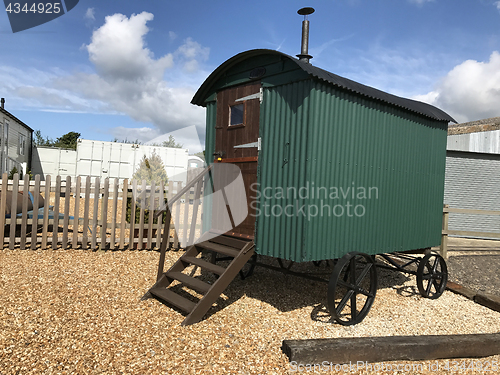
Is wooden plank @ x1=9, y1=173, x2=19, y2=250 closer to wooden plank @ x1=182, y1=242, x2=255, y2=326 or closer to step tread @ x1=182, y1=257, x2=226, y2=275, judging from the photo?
step tread @ x1=182, y1=257, x2=226, y2=275

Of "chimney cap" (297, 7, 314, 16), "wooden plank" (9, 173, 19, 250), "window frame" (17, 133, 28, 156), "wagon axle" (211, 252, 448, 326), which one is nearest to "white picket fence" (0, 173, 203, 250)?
"wooden plank" (9, 173, 19, 250)

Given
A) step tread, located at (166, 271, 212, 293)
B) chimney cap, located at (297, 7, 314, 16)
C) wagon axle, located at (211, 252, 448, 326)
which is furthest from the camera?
chimney cap, located at (297, 7, 314, 16)

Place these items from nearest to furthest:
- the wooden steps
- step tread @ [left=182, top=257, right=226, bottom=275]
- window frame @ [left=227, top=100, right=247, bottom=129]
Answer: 1. the wooden steps
2. step tread @ [left=182, top=257, right=226, bottom=275]
3. window frame @ [left=227, top=100, right=247, bottom=129]

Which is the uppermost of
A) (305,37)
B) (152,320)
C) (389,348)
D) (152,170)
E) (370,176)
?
(305,37)

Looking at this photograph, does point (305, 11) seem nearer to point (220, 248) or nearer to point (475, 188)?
point (220, 248)

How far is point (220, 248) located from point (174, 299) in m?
1.00

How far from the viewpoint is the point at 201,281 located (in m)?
5.05

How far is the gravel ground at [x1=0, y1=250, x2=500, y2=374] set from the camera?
11.6 ft

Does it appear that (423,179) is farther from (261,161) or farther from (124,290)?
(124,290)

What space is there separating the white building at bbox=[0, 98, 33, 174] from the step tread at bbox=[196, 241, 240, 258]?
1706cm

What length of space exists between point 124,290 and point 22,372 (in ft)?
7.53

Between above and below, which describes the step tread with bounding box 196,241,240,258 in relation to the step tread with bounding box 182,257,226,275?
above

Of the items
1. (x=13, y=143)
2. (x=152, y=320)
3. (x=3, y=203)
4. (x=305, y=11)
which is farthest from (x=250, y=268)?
(x=13, y=143)

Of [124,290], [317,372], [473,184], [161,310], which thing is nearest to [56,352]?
[161,310]
